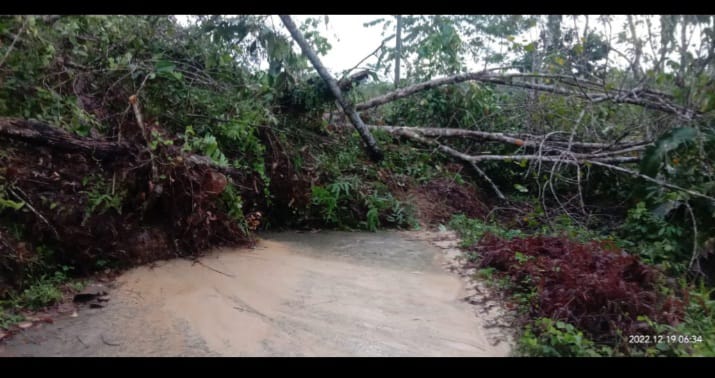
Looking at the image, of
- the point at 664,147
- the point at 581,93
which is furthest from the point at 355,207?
the point at 664,147

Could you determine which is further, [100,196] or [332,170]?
[332,170]

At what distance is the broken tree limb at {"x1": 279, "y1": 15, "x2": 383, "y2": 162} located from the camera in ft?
21.3

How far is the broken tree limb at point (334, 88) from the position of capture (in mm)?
6484

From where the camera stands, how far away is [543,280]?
12.0ft

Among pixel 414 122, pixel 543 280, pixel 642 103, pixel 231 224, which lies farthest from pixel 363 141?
pixel 543 280

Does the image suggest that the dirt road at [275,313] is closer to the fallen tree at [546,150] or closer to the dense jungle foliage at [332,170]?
the dense jungle foliage at [332,170]

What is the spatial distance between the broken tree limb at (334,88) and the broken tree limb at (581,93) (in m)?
1.10

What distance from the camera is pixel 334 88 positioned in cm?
703

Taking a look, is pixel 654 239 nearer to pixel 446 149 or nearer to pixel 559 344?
pixel 559 344

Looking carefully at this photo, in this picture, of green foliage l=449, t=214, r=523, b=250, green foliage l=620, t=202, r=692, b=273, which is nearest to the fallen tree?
green foliage l=620, t=202, r=692, b=273

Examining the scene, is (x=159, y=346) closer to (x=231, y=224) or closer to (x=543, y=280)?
(x=231, y=224)

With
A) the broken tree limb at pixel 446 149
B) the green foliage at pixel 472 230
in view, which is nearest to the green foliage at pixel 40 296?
the green foliage at pixel 472 230

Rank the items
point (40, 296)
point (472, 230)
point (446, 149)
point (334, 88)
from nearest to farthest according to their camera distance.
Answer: point (40, 296) < point (472, 230) < point (334, 88) < point (446, 149)

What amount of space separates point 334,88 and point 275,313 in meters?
4.42
